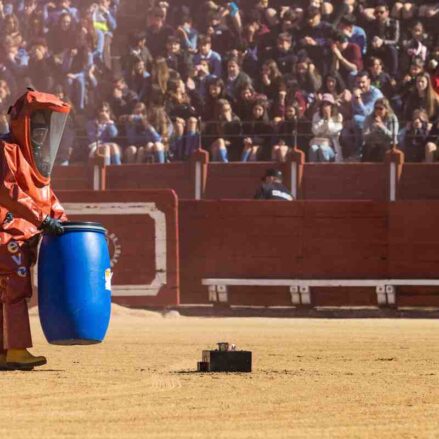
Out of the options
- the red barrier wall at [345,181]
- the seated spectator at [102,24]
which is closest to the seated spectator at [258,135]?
the red barrier wall at [345,181]

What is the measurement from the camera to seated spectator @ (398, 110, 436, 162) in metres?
16.2

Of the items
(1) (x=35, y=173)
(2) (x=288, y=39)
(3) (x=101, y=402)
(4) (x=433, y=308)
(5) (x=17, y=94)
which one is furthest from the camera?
(5) (x=17, y=94)

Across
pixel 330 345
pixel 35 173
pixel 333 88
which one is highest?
pixel 333 88

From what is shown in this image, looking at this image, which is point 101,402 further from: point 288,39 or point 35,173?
point 288,39

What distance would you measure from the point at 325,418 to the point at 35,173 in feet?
10.4

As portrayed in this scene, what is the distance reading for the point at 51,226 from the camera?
797cm

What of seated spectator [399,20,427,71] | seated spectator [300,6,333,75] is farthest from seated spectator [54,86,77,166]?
seated spectator [399,20,427,71]

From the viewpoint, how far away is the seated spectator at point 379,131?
53.5ft

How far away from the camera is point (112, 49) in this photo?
19953 mm

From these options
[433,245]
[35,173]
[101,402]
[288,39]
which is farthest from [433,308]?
[101,402]

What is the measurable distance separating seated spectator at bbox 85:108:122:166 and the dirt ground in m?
6.62

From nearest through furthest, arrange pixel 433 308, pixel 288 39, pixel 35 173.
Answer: pixel 35 173, pixel 433 308, pixel 288 39

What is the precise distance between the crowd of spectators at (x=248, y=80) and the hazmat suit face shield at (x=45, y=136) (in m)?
8.21

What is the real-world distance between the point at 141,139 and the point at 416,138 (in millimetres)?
3624
